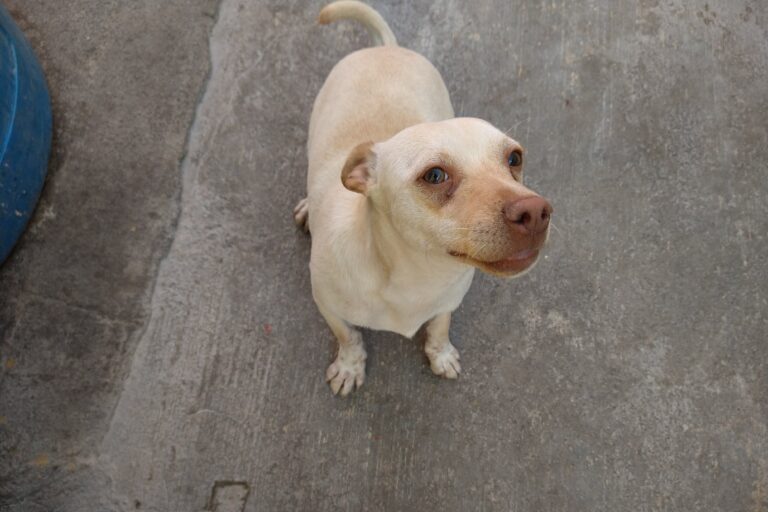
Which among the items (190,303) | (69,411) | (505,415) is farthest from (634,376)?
(69,411)

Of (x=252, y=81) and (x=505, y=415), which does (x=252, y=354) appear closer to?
(x=505, y=415)

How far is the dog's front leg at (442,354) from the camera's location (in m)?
2.47

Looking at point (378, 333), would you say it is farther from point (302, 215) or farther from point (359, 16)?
point (359, 16)

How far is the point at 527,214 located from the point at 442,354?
1255 millimetres

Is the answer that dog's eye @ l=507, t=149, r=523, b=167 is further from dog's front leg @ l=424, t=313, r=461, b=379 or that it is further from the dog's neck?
dog's front leg @ l=424, t=313, r=461, b=379

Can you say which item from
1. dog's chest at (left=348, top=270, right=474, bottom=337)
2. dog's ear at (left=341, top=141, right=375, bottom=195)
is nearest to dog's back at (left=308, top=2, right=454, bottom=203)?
dog's ear at (left=341, top=141, right=375, bottom=195)

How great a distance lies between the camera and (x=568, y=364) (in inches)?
104

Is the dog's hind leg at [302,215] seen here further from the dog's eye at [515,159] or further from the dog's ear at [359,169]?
the dog's eye at [515,159]

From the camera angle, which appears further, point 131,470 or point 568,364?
point 568,364

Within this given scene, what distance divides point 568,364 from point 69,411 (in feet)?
7.52

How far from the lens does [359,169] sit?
177cm

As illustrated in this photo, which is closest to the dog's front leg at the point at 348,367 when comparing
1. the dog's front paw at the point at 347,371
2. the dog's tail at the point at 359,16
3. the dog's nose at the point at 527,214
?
the dog's front paw at the point at 347,371

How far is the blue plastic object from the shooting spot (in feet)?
7.95

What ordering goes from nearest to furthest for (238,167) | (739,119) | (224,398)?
(224,398)
(238,167)
(739,119)
